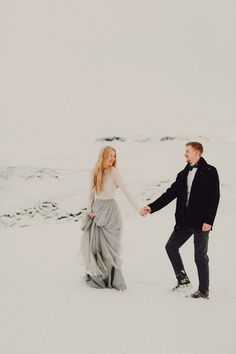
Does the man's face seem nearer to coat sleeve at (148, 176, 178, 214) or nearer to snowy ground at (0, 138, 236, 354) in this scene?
coat sleeve at (148, 176, 178, 214)

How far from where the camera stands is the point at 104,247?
677 centimetres

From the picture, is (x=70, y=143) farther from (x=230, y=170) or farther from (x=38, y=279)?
(x=38, y=279)

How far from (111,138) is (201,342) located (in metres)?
24.7

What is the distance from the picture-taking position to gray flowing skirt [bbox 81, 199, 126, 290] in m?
6.71

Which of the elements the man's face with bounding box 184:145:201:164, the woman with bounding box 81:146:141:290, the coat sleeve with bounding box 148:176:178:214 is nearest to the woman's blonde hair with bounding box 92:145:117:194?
the woman with bounding box 81:146:141:290

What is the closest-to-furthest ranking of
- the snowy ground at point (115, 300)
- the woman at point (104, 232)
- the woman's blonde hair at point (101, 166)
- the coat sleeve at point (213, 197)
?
the snowy ground at point (115, 300) < the coat sleeve at point (213, 197) < the woman's blonde hair at point (101, 166) < the woman at point (104, 232)

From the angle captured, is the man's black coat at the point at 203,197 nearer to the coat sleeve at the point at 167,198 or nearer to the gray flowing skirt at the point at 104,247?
the coat sleeve at the point at 167,198

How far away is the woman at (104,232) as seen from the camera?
261 inches

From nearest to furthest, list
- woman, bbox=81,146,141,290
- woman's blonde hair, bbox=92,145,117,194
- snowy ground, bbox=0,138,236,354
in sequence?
snowy ground, bbox=0,138,236,354, woman's blonde hair, bbox=92,145,117,194, woman, bbox=81,146,141,290

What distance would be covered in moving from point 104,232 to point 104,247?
20cm

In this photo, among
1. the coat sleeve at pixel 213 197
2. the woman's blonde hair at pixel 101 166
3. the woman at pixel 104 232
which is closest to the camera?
the coat sleeve at pixel 213 197

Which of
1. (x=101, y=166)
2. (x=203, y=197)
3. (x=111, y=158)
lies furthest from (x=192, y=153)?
(x=101, y=166)

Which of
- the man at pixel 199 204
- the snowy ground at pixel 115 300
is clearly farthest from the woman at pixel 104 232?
the man at pixel 199 204

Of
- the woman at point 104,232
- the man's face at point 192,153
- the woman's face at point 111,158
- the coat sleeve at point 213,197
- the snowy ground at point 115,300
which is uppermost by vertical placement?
the man's face at point 192,153
